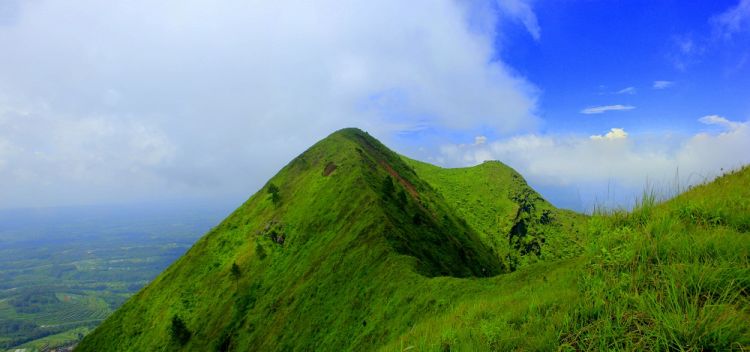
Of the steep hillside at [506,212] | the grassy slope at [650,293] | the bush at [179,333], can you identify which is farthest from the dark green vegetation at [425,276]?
the steep hillside at [506,212]

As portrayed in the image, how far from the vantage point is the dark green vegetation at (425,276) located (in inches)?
215

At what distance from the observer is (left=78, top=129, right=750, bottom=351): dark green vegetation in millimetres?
5449

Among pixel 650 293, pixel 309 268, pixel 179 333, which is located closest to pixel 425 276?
pixel 309 268

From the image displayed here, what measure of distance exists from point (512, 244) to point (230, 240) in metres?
80.3

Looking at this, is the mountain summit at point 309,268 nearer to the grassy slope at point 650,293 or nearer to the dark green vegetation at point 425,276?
the dark green vegetation at point 425,276

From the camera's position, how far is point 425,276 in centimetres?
2853

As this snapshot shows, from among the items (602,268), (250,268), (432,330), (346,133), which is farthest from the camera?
(346,133)

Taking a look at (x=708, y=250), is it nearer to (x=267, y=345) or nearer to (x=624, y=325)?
(x=624, y=325)

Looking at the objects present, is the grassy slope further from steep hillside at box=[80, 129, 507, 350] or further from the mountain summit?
steep hillside at box=[80, 129, 507, 350]

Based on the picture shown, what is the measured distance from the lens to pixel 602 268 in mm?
6906

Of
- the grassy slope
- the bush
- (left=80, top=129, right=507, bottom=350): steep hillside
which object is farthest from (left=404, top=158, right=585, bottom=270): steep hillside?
the grassy slope

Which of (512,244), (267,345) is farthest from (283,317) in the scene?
(512,244)

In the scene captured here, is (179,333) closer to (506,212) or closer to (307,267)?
(307,267)

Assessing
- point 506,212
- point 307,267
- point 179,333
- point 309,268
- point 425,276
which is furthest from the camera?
point 506,212
